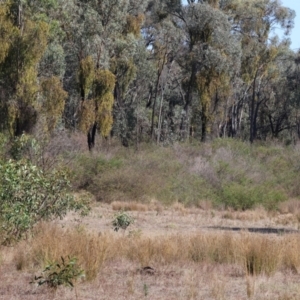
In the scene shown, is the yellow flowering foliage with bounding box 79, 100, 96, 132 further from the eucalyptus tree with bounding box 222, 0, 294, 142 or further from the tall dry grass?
the tall dry grass

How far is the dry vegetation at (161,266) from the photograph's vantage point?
909cm

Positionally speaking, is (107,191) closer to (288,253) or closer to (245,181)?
(245,181)

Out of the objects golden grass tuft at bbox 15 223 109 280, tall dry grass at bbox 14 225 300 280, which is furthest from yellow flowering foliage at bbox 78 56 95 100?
golden grass tuft at bbox 15 223 109 280

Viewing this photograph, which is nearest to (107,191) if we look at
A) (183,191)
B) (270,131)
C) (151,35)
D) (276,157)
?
(183,191)

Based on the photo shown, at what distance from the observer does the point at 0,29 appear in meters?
28.8

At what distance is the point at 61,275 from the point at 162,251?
3111mm

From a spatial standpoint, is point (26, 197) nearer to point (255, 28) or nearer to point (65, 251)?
point (65, 251)

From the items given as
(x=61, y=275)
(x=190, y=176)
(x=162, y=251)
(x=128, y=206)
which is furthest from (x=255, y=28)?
(x=61, y=275)

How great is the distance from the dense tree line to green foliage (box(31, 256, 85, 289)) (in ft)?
61.9

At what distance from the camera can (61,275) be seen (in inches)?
357

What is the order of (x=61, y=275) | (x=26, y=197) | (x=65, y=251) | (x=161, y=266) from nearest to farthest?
(x=61, y=275) → (x=65, y=251) → (x=161, y=266) → (x=26, y=197)

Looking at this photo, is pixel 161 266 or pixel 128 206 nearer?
pixel 161 266

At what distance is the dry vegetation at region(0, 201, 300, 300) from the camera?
29.8 feet

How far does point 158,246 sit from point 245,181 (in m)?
20.9
